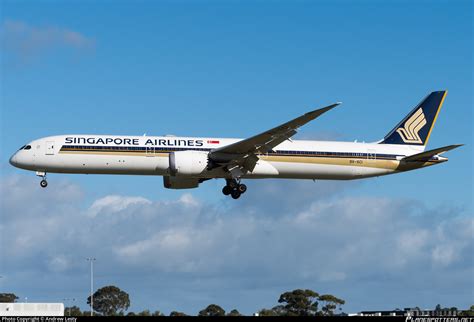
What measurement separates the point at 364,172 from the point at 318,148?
4.49 metres

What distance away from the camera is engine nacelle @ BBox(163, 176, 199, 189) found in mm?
68938

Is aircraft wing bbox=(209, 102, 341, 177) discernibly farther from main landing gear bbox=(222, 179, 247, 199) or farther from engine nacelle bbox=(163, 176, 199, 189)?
engine nacelle bbox=(163, 176, 199, 189)

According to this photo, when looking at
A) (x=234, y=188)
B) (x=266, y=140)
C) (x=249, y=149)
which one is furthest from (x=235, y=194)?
(x=266, y=140)

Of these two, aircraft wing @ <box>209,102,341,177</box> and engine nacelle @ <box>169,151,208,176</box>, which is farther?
engine nacelle @ <box>169,151,208,176</box>

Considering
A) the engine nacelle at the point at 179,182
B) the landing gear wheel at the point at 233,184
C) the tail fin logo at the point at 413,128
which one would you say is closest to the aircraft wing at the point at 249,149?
the landing gear wheel at the point at 233,184

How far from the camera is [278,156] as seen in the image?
6625cm

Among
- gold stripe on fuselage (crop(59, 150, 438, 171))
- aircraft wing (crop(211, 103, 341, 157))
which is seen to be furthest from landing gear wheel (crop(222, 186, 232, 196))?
aircraft wing (crop(211, 103, 341, 157))

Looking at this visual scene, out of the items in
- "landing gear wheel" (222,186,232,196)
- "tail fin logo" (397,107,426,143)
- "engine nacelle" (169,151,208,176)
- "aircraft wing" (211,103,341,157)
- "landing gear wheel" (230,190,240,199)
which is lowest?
"landing gear wheel" (230,190,240,199)

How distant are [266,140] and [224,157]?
10.7 ft

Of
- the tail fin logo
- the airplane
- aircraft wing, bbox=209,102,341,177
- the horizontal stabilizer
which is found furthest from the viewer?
the tail fin logo

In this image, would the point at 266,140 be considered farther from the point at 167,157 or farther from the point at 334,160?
the point at 167,157

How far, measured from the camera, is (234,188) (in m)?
67.1

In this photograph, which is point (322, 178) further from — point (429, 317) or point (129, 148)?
point (429, 317)

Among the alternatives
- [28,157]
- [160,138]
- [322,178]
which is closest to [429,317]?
[322,178]
